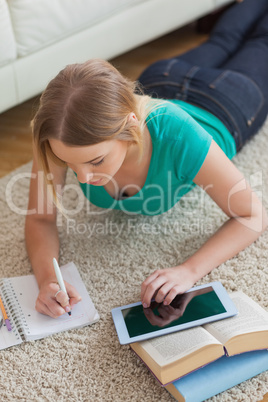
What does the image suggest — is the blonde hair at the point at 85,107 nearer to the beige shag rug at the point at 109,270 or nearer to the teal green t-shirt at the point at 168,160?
the teal green t-shirt at the point at 168,160

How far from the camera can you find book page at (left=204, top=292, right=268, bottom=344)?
110 cm

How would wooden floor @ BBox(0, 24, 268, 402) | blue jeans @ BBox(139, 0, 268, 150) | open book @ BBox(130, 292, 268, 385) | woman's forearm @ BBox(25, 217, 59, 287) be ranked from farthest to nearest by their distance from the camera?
wooden floor @ BBox(0, 24, 268, 402), blue jeans @ BBox(139, 0, 268, 150), woman's forearm @ BBox(25, 217, 59, 287), open book @ BBox(130, 292, 268, 385)

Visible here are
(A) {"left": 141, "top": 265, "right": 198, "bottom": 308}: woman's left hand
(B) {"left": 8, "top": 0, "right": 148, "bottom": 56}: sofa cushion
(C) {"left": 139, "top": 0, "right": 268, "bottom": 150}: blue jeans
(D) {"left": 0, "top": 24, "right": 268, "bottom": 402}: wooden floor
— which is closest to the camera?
(A) {"left": 141, "top": 265, "right": 198, "bottom": 308}: woman's left hand

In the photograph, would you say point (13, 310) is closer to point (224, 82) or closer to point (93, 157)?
point (93, 157)

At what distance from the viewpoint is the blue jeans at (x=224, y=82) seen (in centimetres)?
160

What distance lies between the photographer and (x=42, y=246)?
54.5 inches

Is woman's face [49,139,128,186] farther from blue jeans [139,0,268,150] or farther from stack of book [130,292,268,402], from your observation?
blue jeans [139,0,268,150]

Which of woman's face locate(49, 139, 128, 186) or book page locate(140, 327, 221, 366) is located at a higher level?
woman's face locate(49, 139, 128, 186)

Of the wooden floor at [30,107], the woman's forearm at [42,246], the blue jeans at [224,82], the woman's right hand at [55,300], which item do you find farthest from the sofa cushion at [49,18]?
the woman's right hand at [55,300]

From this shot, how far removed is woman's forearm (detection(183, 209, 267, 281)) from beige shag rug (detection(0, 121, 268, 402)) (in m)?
0.04

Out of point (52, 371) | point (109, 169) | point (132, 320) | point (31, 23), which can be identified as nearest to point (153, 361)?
point (132, 320)

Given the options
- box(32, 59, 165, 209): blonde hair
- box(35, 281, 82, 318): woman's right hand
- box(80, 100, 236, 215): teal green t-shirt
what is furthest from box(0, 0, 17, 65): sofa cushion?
box(35, 281, 82, 318): woman's right hand

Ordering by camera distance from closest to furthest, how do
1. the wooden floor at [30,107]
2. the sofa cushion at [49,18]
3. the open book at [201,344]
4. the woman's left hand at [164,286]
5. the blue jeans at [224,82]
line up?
1. the open book at [201,344]
2. the woman's left hand at [164,286]
3. the blue jeans at [224,82]
4. the sofa cushion at [49,18]
5. the wooden floor at [30,107]

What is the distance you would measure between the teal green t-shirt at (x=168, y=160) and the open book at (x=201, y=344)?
0.37 meters
